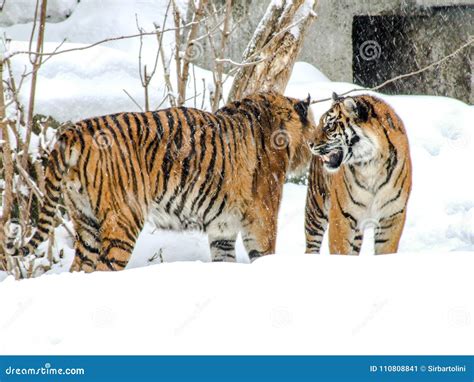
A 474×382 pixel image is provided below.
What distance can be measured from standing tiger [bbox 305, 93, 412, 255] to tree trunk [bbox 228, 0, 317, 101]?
4.54ft

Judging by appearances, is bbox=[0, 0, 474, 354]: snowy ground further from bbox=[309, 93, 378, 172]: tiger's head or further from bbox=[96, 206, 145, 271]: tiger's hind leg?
bbox=[309, 93, 378, 172]: tiger's head

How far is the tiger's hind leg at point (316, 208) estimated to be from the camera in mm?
6148

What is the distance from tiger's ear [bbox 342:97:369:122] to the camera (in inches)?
209

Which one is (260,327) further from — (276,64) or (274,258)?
(276,64)

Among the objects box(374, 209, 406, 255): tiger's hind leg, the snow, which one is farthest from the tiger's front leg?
the snow

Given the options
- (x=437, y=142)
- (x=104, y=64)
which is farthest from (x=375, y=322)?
(x=437, y=142)

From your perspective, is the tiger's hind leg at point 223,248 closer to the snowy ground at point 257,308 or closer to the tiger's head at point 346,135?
the tiger's head at point 346,135

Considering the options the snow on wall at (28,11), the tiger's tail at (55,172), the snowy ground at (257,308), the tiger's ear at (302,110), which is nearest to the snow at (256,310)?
the snowy ground at (257,308)

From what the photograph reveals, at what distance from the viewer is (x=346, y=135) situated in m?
5.36

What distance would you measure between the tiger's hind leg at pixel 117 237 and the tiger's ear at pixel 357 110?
1.43 metres

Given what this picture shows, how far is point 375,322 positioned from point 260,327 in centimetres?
42

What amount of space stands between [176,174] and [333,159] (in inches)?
38.3

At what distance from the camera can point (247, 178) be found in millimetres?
5645

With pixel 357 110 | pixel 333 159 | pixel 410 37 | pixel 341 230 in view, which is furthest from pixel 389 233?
pixel 410 37
